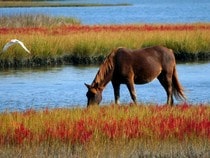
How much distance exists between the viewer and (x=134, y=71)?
1448 centimetres

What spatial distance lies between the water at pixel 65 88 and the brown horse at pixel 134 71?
123 centimetres

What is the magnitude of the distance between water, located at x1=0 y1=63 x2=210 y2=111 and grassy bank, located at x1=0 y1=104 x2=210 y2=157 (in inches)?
163

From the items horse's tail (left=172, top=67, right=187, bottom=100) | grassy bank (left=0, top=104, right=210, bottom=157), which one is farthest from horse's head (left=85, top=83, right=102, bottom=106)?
horse's tail (left=172, top=67, right=187, bottom=100)

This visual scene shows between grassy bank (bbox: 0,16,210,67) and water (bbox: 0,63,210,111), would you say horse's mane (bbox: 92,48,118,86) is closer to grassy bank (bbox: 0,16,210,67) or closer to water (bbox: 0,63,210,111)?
water (bbox: 0,63,210,111)

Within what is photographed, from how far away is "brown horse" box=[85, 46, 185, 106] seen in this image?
13.8 metres

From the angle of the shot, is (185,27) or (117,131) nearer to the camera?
(117,131)

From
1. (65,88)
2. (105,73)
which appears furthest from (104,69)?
(65,88)

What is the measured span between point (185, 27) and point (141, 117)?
71.3ft

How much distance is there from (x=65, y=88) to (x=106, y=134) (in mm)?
9647

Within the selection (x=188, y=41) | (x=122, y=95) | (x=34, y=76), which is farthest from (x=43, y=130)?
(x=188, y=41)

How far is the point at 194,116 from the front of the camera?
11.8 metres

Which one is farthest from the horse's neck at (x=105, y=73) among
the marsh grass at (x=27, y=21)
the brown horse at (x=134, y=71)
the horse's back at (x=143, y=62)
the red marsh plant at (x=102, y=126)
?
the marsh grass at (x=27, y=21)

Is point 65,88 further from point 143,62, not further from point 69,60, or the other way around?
point 69,60

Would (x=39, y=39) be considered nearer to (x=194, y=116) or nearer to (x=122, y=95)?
(x=122, y=95)
